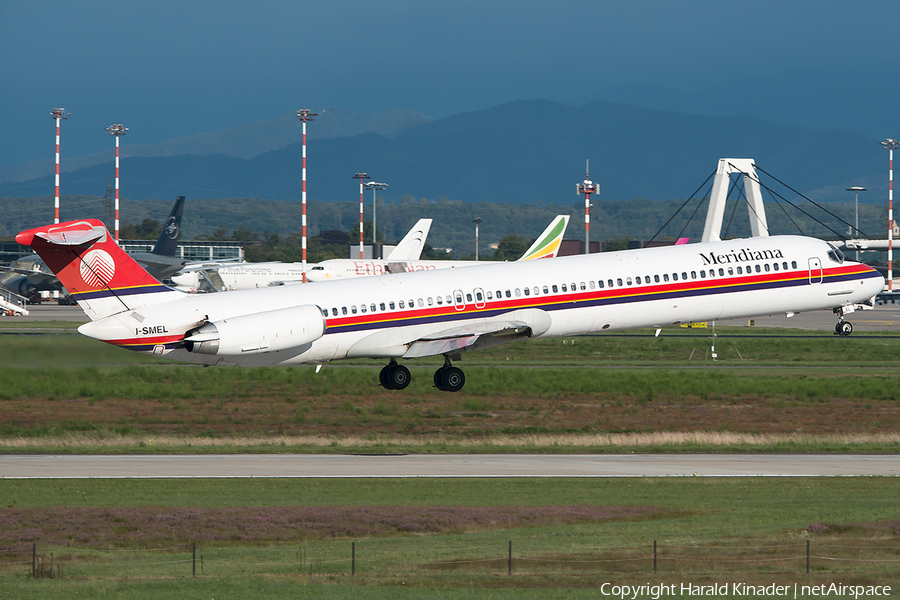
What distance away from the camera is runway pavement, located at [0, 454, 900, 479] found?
38.6m

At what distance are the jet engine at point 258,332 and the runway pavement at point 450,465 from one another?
440cm

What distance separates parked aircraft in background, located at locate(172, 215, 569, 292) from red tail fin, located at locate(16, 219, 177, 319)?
34459 millimetres

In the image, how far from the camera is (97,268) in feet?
128

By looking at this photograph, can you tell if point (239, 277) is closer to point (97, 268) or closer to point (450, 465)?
point (97, 268)

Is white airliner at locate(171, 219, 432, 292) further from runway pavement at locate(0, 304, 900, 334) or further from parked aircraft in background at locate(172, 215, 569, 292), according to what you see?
runway pavement at locate(0, 304, 900, 334)

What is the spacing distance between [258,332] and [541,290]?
11.2 m

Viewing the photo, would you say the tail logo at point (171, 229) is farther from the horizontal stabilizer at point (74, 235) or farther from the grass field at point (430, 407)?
the horizontal stabilizer at point (74, 235)

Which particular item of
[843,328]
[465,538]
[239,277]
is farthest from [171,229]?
[465,538]

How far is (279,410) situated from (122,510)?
75.9 ft

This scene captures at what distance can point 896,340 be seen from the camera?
80.4 metres

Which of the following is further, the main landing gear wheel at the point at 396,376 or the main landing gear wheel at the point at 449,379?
the main landing gear wheel at the point at 396,376

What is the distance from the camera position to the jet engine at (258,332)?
38.7m

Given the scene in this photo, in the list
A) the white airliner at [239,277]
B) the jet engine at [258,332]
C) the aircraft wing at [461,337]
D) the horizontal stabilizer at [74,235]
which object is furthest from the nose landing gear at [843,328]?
the white airliner at [239,277]

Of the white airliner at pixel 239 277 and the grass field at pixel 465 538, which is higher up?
the white airliner at pixel 239 277
